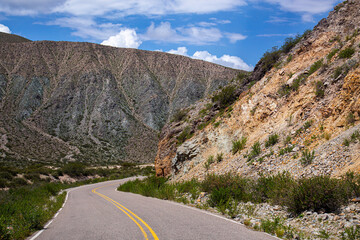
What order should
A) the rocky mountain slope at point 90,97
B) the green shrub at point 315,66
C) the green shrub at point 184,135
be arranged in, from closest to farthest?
1. the green shrub at point 315,66
2. the green shrub at point 184,135
3. the rocky mountain slope at point 90,97

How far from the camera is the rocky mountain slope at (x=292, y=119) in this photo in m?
11.1

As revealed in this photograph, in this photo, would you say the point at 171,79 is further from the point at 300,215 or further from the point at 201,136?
the point at 300,215

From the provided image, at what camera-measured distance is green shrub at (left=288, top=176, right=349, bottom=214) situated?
714 cm

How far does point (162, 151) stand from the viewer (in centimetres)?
2636

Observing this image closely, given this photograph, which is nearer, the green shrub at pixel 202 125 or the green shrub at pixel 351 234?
the green shrub at pixel 351 234

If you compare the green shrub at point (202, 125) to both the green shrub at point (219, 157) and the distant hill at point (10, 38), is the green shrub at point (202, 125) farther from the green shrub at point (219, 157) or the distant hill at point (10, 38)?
the distant hill at point (10, 38)

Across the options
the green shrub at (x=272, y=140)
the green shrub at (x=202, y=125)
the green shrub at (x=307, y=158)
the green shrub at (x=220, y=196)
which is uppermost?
the green shrub at (x=202, y=125)

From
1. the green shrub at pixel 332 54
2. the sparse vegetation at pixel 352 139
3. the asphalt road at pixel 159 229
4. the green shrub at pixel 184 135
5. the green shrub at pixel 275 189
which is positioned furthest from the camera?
the green shrub at pixel 184 135

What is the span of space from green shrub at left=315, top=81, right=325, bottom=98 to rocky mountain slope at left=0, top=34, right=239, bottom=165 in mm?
54603

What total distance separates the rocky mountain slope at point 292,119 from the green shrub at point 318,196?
67.3 inches

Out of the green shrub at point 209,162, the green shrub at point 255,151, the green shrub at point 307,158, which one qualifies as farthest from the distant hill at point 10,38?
the green shrub at point 307,158

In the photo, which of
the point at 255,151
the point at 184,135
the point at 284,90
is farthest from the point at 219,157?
the point at 184,135

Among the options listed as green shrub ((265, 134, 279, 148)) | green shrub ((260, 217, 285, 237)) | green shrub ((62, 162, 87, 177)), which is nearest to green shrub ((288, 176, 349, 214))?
green shrub ((260, 217, 285, 237))

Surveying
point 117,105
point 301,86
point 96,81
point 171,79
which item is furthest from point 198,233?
point 171,79
